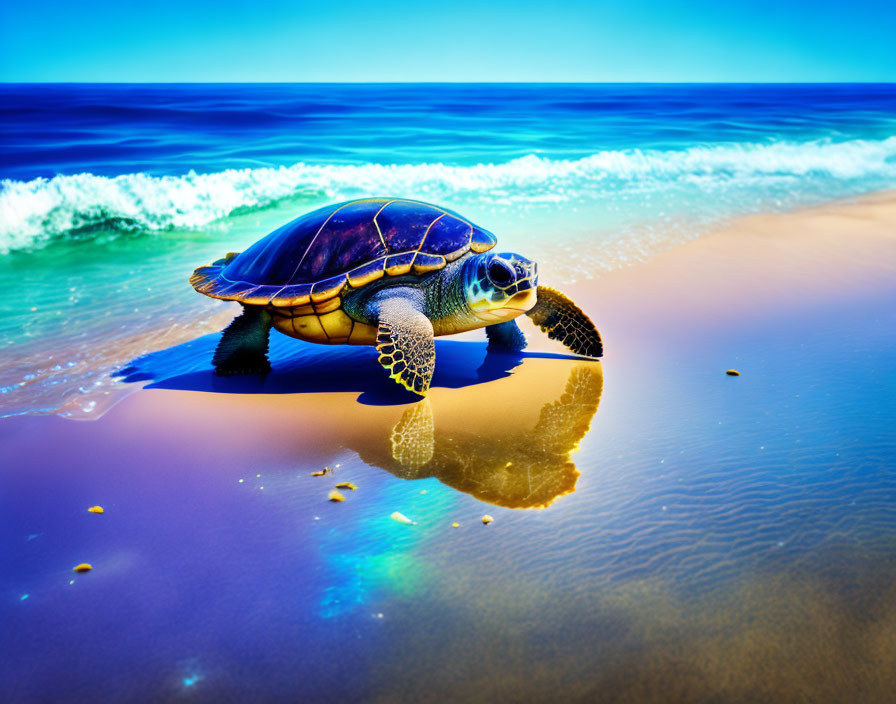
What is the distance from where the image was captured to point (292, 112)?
28.8 metres

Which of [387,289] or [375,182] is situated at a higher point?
[387,289]

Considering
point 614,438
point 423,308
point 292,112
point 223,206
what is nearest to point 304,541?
point 614,438

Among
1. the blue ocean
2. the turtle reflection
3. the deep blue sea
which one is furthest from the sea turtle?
the blue ocean

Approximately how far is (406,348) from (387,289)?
513 millimetres

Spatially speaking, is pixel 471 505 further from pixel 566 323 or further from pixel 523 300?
pixel 566 323

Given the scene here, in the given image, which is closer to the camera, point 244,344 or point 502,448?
point 502,448

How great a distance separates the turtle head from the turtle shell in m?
0.27

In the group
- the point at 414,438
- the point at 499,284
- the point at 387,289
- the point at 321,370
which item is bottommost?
the point at 321,370

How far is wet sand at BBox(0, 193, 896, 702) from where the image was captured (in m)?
1.52

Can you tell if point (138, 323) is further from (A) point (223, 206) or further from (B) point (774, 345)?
(A) point (223, 206)

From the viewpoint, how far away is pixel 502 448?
268 cm

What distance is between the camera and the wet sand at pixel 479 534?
1521 millimetres

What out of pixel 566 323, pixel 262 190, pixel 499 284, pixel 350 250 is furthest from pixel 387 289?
pixel 262 190

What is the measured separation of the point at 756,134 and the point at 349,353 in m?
24.3
